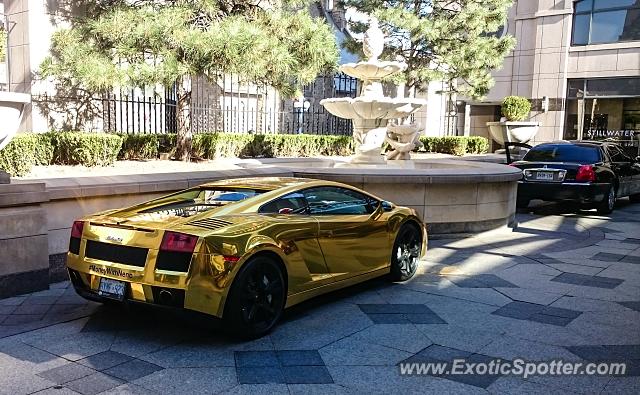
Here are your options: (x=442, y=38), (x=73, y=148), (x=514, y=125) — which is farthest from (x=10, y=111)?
(x=514, y=125)

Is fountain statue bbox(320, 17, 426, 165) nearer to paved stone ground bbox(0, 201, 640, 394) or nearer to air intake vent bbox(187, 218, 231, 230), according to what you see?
paved stone ground bbox(0, 201, 640, 394)

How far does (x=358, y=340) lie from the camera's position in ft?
16.3

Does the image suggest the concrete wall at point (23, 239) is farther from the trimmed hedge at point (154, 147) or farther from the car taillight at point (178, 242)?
the trimmed hedge at point (154, 147)

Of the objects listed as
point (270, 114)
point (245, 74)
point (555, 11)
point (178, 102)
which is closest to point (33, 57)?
point (178, 102)

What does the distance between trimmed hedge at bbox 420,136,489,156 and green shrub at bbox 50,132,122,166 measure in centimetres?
1493

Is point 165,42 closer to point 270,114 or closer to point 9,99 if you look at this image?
point 9,99

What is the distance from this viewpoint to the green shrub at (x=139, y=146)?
15219mm

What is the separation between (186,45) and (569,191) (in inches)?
352

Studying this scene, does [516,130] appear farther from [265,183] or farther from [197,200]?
[197,200]

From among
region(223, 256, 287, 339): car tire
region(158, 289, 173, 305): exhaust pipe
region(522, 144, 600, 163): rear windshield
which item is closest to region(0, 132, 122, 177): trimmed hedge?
region(158, 289, 173, 305): exhaust pipe

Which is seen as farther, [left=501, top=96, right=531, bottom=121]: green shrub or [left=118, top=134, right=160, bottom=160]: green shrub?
[left=501, top=96, right=531, bottom=121]: green shrub

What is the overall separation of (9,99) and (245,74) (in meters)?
8.44

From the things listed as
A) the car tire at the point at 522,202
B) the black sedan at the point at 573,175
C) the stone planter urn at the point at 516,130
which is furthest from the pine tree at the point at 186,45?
the stone planter urn at the point at 516,130

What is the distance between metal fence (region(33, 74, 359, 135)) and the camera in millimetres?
15781
